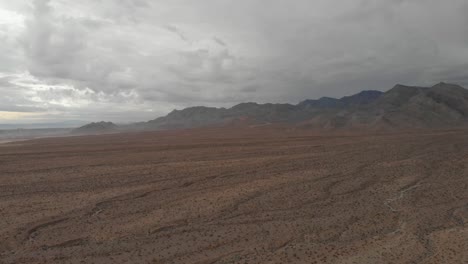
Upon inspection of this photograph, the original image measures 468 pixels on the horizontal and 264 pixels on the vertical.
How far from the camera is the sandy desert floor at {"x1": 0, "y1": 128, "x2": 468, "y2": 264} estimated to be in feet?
30.2

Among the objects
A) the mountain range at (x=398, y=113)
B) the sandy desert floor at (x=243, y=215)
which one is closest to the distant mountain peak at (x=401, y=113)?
the mountain range at (x=398, y=113)

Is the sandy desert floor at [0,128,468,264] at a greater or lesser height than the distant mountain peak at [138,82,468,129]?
lesser

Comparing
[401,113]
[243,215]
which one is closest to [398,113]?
[401,113]

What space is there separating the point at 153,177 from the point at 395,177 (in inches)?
490

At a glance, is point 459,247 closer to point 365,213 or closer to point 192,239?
point 365,213

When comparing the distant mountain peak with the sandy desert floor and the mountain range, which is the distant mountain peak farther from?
the sandy desert floor

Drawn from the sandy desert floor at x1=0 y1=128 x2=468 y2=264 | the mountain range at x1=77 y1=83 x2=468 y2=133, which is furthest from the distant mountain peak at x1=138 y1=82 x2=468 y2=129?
the sandy desert floor at x1=0 y1=128 x2=468 y2=264

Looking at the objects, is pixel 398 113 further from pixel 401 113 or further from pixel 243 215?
pixel 243 215

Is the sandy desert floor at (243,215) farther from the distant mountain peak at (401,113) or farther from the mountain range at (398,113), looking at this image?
the distant mountain peak at (401,113)

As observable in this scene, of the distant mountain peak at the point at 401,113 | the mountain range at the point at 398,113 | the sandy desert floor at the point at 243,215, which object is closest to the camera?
the sandy desert floor at the point at 243,215

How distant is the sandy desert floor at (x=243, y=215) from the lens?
9195mm

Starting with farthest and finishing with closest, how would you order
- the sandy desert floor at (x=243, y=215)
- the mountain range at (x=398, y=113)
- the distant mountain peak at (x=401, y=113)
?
the distant mountain peak at (x=401, y=113) < the mountain range at (x=398, y=113) < the sandy desert floor at (x=243, y=215)

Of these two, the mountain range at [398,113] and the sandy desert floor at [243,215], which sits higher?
the mountain range at [398,113]

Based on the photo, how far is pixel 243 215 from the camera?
12289 mm
